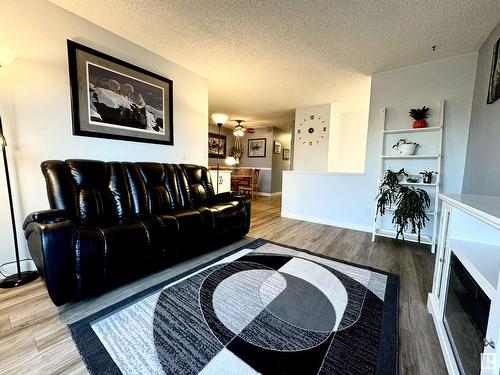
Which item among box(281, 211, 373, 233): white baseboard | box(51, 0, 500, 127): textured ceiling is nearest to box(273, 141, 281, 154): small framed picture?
box(281, 211, 373, 233): white baseboard

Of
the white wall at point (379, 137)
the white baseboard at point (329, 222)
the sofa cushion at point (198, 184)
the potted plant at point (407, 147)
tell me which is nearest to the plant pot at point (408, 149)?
the potted plant at point (407, 147)

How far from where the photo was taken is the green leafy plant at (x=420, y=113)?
2697 mm

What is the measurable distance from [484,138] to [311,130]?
2920 millimetres

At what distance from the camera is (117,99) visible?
232cm

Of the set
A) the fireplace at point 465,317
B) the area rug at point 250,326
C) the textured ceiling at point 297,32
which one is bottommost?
the area rug at point 250,326

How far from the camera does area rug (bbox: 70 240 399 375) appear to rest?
1.01 meters

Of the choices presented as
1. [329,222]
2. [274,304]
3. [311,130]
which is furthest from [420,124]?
[274,304]

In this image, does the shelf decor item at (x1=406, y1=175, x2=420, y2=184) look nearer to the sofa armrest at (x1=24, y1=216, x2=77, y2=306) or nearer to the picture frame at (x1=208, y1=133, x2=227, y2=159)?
the sofa armrest at (x1=24, y1=216, x2=77, y2=306)

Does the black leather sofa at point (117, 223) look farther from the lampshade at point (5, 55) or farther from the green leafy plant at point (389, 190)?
the green leafy plant at point (389, 190)

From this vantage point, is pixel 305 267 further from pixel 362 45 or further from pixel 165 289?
pixel 362 45

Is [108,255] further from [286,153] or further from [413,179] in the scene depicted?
[286,153]

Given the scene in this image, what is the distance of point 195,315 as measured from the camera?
1321mm

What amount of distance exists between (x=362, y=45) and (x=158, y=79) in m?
2.46

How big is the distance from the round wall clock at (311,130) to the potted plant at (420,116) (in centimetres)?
188
